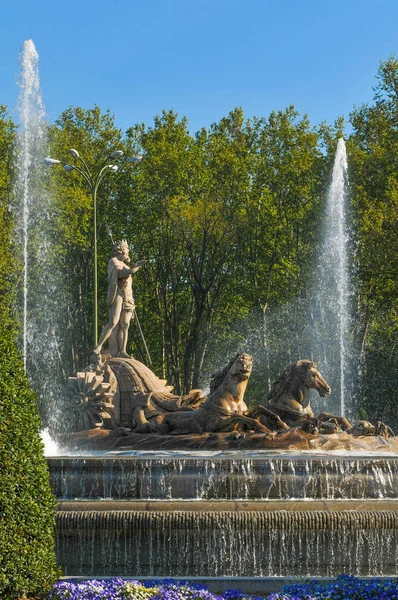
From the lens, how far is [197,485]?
11.8 metres

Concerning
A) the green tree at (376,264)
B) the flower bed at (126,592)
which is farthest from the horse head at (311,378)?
the green tree at (376,264)

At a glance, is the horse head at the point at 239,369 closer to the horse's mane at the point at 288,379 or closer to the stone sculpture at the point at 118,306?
the horse's mane at the point at 288,379

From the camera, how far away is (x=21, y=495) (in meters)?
8.02

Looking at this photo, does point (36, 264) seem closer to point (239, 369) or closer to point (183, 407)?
point (183, 407)

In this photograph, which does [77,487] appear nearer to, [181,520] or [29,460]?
[181,520]

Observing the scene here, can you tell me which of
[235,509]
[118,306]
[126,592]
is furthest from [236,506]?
[118,306]

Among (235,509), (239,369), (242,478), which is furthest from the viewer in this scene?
(239,369)

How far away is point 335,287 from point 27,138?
42.0ft

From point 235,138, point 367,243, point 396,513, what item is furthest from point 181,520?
point 235,138

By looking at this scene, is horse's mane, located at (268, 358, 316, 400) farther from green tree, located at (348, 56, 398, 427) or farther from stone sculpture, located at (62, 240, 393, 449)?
green tree, located at (348, 56, 398, 427)

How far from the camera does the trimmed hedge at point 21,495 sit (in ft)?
25.7

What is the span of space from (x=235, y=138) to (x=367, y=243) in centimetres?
864

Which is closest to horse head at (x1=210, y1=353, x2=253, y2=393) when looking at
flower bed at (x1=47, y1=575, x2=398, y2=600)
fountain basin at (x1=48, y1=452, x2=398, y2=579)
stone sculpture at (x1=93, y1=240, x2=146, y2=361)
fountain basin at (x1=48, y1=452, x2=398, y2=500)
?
stone sculpture at (x1=93, y1=240, x2=146, y2=361)

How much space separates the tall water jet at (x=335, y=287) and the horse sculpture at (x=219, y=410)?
17.6 metres
